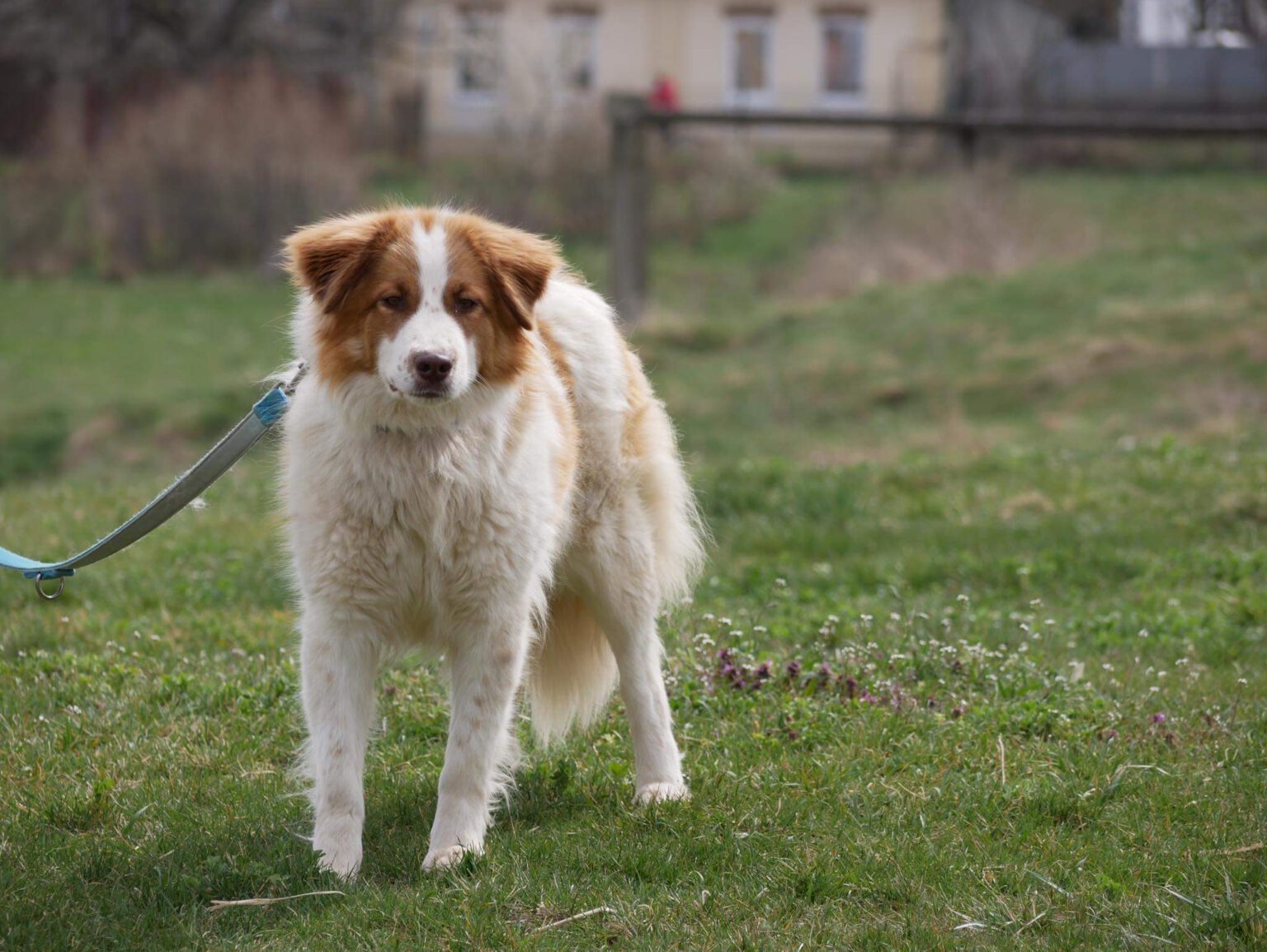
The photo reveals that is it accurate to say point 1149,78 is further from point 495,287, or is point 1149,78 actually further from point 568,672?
point 495,287

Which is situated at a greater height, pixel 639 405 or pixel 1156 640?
pixel 639 405

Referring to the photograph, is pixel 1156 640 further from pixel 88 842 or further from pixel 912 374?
pixel 912 374

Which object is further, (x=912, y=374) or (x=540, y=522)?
(x=912, y=374)

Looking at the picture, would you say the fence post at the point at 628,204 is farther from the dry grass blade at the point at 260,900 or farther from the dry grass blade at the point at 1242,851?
the dry grass blade at the point at 260,900

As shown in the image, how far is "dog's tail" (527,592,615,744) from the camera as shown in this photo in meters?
4.96

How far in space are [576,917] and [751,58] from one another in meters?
31.0

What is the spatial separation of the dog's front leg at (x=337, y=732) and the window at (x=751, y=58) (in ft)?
98.2

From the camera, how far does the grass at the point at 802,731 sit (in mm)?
3820

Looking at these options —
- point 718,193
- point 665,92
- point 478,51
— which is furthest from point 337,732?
point 665,92

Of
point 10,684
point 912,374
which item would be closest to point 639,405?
point 10,684

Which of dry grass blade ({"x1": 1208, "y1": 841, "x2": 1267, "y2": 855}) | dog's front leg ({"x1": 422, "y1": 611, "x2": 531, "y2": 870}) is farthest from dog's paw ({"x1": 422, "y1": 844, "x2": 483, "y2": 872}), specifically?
dry grass blade ({"x1": 1208, "y1": 841, "x2": 1267, "y2": 855})

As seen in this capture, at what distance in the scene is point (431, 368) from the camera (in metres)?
3.84

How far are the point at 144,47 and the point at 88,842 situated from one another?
25.6 m

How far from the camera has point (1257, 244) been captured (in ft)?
51.1
